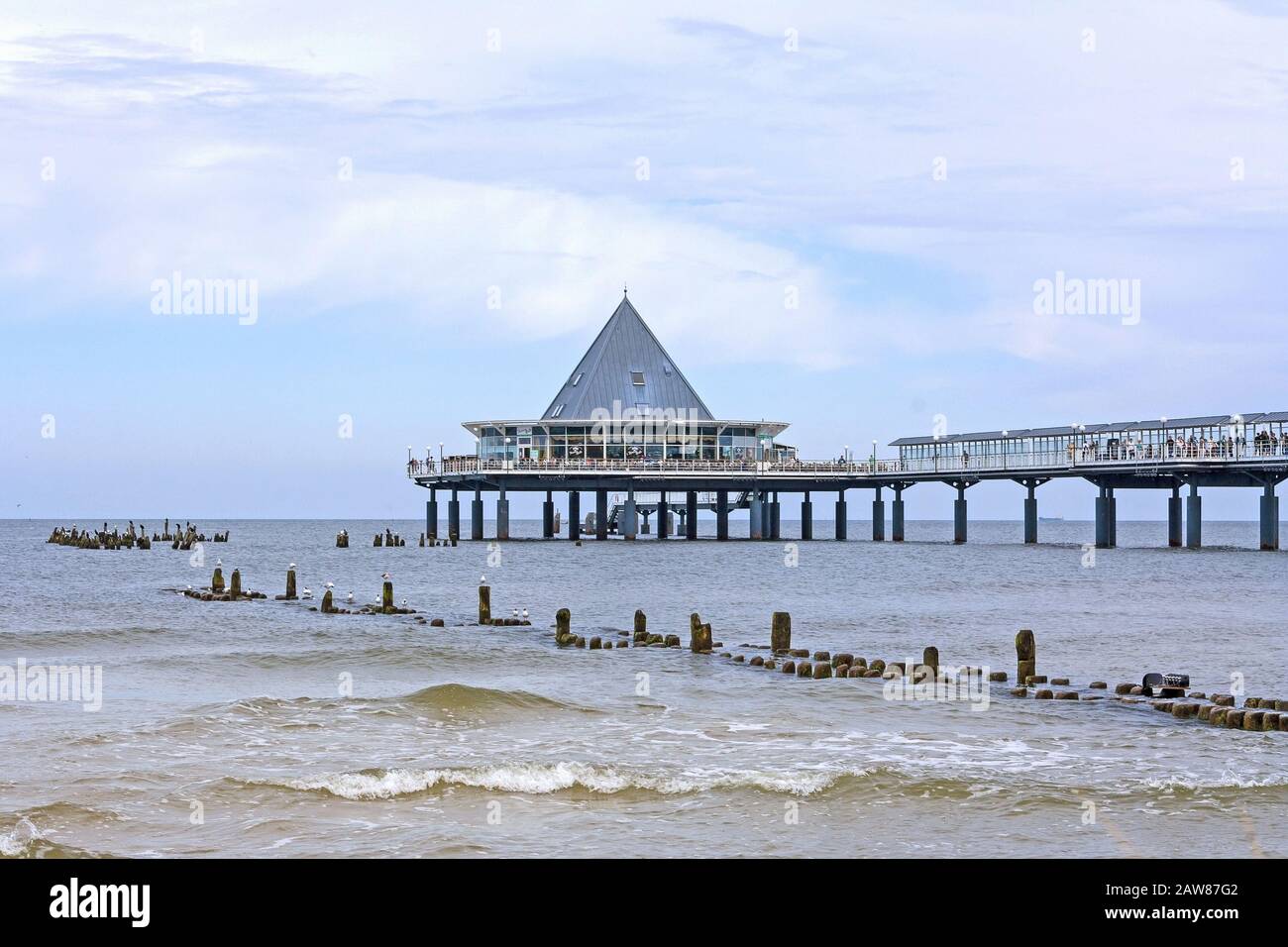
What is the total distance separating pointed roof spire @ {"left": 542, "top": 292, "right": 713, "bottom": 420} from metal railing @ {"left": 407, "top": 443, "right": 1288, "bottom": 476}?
8129mm

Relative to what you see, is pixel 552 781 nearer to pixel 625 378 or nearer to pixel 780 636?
pixel 780 636

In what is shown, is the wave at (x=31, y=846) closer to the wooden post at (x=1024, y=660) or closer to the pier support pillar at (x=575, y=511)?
the wooden post at (x=1024, y=660)

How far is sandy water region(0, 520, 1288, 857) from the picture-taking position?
14.9m

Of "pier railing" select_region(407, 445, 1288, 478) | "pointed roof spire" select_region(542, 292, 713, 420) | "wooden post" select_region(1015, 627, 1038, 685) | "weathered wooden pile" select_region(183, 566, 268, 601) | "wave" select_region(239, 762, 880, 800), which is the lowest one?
"weathered wooden pile" select_region(183, 566, 268, 601)

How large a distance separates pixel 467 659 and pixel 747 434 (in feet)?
242

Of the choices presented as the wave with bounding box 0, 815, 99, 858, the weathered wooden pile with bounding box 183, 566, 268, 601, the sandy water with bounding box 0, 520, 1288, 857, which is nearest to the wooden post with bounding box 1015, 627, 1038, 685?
the sandy water with bounding box 0, 520, 1288, 857

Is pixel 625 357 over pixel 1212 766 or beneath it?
over

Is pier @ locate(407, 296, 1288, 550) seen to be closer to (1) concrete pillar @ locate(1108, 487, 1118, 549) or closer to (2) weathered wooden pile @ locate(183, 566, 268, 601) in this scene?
(1) concrete pillar @ locate(1108, 487, 1118, 549)

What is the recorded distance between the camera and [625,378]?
110m
